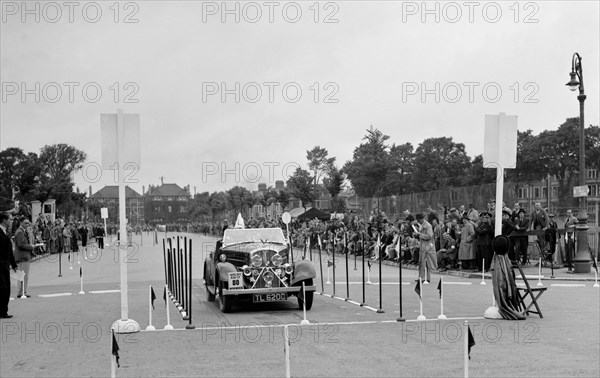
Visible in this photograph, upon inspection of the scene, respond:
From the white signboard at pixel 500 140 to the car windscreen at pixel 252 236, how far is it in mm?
5428

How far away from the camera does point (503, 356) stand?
372 inches

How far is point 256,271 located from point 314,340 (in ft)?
15.5

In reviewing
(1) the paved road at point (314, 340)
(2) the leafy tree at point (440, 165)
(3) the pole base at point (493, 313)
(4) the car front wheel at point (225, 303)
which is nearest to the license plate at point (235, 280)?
(4) the car front wheel at point (225, 303)

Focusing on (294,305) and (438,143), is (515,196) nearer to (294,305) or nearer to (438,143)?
(294,305)

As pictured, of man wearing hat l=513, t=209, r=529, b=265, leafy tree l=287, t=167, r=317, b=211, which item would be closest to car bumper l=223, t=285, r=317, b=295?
man wearing hat l=513, t=209, r=529, b=265

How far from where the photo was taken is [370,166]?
3634 inches

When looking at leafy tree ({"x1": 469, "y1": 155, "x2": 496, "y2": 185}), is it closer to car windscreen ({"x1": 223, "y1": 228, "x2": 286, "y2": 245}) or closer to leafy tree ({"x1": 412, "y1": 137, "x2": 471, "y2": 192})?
leafy tree ({"x1": 412, "y1": 137, "x2": 471, "y2": 192})

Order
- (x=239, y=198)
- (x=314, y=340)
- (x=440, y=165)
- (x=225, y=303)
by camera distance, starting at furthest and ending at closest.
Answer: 1. (x=239, y=198)
2. (x=440, y=165)
3. (x=225, y=303)
4. (x=314, y=340)

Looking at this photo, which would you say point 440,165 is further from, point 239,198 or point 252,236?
point 252,236

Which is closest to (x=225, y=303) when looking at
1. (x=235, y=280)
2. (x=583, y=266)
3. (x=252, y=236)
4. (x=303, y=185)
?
(x=235, y=280)

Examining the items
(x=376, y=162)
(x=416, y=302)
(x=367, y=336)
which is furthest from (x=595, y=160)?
(x=367, y=336)

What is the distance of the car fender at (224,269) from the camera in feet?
48.5

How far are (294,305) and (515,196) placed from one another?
56.1 feet

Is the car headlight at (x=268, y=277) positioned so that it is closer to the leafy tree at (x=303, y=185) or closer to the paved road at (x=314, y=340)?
the paved road at (x=314, y=340)
